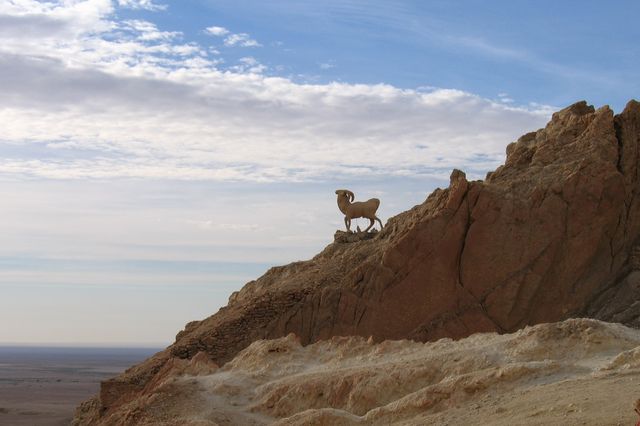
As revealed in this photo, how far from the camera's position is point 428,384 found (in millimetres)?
19375

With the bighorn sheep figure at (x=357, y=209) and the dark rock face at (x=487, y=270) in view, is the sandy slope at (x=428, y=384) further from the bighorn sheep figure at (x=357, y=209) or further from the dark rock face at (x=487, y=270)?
the bighorn sheep figure at (x=357, y=209)

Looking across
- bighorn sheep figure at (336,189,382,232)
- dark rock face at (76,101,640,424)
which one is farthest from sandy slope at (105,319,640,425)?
bighorn sheep figure at (336,189,382,232)

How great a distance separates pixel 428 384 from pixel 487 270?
357 inches

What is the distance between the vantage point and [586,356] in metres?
18.8

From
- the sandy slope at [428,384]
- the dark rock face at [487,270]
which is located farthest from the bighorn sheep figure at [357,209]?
the sandy slope at [428,384]

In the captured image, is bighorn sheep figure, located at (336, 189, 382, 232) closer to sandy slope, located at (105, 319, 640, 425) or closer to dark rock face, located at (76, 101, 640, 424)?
dark rock face, located at (76, 101, 640, 424)

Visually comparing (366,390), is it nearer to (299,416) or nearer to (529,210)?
(299,416)

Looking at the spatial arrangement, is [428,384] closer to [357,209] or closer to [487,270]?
[487,270]

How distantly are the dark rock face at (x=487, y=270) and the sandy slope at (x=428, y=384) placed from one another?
13.3 ft

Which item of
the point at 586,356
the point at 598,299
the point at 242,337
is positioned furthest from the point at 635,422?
the point at 242,337

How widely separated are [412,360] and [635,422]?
6.65 meters

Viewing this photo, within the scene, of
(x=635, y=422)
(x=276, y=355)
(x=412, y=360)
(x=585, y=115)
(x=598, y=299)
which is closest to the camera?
(x=635, y=422)

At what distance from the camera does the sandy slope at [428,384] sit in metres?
16.4

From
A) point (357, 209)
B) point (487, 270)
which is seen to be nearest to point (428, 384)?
point (487, 270)
